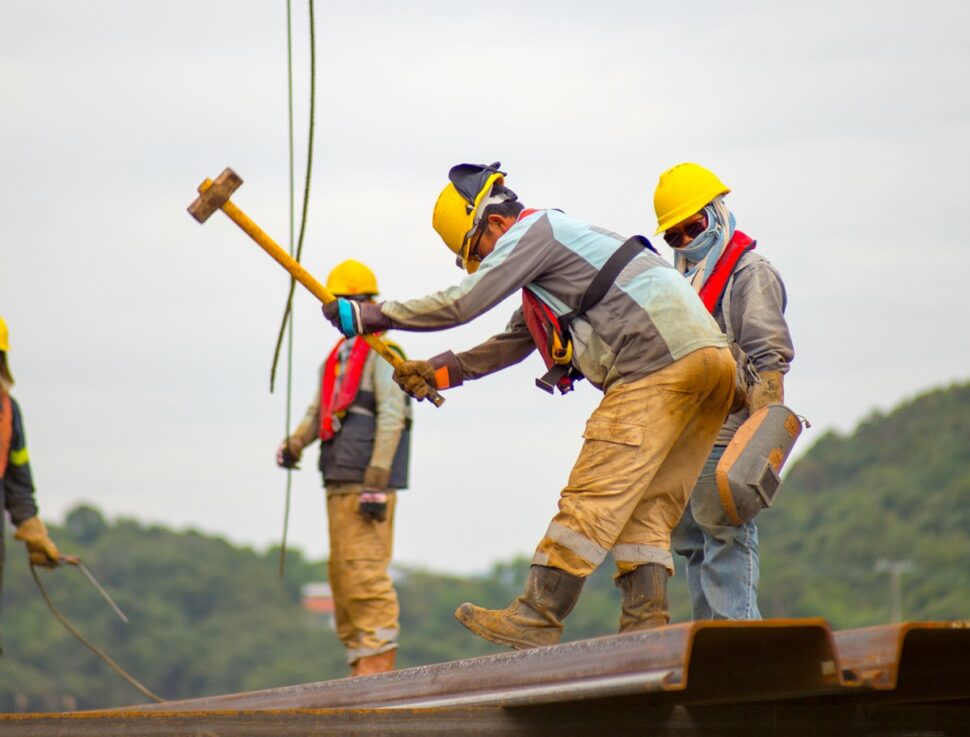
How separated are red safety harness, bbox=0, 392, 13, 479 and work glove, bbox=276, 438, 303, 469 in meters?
1.53

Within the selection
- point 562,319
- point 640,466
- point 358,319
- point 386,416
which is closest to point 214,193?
point 358,319

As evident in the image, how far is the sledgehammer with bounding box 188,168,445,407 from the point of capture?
6148 millimetres

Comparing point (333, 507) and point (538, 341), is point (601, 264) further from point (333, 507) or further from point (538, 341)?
point (333, 507)

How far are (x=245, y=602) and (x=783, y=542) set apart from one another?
69.8 feet

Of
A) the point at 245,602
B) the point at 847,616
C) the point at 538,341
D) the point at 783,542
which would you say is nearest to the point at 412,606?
the point at 245,602

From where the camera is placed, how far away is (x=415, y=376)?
6.11m

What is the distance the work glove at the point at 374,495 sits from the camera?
368 inches

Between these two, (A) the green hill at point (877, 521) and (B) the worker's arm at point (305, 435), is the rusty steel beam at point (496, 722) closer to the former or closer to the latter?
(B) the worker's arm at point (305, 435)

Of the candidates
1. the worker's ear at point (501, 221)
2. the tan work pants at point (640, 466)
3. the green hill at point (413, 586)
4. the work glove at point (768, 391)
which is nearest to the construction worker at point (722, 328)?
the work glove at point (768, 391)

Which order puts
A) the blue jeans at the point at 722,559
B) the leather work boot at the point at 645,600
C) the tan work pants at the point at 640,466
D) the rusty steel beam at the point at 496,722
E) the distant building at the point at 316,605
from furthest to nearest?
1. the distant building at the point at 316,605
2. the blue jeans at the point at 722,559
3. the leather work boot at the point at 645,600
4. the tan work pants at the point at 640,466
5. the rusty steel beam at the point at 496,722

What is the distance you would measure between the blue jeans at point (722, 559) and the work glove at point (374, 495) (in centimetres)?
305

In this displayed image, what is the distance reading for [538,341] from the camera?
603 cm

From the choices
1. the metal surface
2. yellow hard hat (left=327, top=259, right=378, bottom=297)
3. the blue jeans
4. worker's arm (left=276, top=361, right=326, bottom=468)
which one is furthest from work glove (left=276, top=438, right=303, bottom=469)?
the metal surface

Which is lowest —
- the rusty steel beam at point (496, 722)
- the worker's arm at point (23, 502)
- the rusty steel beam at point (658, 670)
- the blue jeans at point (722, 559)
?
the rusty steel beam at point (496, 722)
